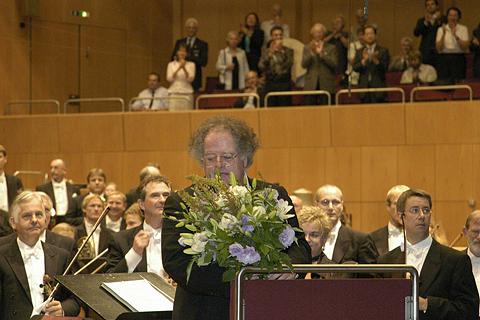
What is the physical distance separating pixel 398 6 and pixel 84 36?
16.4 ft

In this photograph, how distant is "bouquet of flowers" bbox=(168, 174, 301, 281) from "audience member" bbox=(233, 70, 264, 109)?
33.3ft

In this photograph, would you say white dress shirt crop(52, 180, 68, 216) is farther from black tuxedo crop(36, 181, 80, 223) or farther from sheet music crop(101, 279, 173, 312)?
sheet music crop(101, 279, 173, 312)

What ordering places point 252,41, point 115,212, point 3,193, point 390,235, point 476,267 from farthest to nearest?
point 252,41, point 3,193, point 115,212, point 390,235, point 476,267

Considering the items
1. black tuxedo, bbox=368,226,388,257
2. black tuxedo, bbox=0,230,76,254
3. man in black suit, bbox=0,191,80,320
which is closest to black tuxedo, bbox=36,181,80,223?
black tuxedo, bbox=0,230,76,254

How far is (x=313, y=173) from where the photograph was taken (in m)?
13.1

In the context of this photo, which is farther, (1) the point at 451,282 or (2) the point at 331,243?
(2) the point at 331,243

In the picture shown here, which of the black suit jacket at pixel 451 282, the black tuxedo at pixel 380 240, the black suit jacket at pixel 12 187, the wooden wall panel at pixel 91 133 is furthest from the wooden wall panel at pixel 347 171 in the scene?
the black suit jacket at pixel 451 282

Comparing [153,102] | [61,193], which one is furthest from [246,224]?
[153,102]

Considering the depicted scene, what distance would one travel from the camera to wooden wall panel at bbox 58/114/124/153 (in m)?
14.3

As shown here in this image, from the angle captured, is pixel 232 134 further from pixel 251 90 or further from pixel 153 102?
pixel 153 102

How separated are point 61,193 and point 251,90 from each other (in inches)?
129

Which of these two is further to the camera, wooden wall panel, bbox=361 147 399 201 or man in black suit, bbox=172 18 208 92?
man in black suit, bbox=172 18 208 92

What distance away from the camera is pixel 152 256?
581 centimetres

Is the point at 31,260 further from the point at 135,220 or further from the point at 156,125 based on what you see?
the point at 156,125
